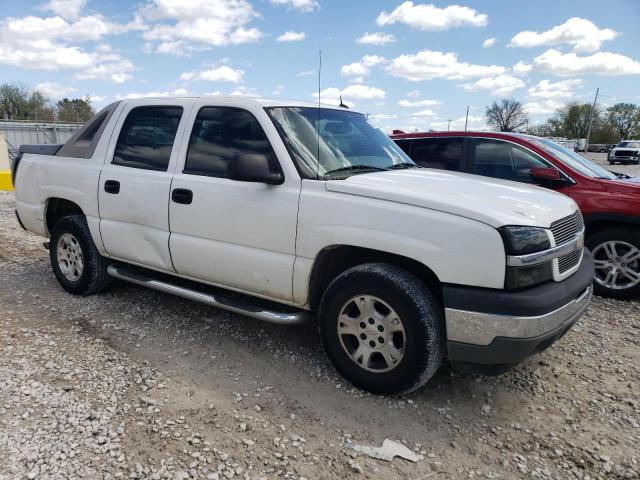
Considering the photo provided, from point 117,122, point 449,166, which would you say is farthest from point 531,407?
point 117,122

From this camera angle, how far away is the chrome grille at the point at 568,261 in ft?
9.67

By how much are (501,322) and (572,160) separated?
3.82m

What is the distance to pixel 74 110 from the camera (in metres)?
51.9

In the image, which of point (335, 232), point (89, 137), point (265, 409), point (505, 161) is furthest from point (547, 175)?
point (89, 137)

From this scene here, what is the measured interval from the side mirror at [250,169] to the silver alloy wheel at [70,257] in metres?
2.36

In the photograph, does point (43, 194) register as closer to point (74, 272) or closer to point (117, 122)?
point (74, 272)

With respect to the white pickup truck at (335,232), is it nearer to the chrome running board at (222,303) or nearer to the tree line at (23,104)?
the chrome running board at (222,303)

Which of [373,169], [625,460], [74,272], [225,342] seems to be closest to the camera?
[625,460]

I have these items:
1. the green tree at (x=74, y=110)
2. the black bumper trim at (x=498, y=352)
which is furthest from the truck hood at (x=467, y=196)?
the green tree at (x=74, y=110)

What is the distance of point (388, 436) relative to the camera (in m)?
2.76

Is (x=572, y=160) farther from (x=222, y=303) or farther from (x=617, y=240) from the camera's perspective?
(x=222, y=303)

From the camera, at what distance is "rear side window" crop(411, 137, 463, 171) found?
5973 mm

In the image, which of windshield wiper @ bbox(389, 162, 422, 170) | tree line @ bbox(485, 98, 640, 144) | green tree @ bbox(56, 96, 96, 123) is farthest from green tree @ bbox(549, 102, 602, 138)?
windshield wiper @ bbox(389, 162, 422, 170)

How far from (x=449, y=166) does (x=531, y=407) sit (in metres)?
3.53
